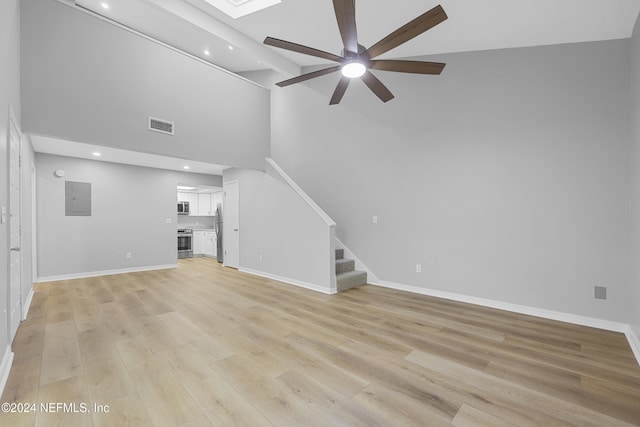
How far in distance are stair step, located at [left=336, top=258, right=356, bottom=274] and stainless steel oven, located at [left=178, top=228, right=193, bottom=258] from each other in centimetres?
556

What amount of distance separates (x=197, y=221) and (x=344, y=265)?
21.5 feet

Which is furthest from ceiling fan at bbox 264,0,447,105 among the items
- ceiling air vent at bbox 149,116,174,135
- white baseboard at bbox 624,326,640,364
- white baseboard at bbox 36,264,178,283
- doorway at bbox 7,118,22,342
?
white baseboard at bbox 36,264,178,283

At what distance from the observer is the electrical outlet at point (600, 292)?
3.18 meters

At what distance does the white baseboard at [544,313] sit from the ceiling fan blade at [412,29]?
336 centimetres

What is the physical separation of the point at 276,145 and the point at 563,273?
5415 millimetres

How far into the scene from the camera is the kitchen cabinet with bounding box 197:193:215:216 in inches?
369

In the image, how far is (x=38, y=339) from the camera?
279 centimetres

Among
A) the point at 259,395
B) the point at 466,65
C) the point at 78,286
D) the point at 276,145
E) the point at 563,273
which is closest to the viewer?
the point at 259,395

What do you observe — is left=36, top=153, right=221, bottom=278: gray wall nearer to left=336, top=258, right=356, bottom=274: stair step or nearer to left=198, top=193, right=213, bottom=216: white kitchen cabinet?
left=198, top=193, right=213, bottom=216: white kitchen cabinet

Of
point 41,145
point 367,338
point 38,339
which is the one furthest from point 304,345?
point 41,145

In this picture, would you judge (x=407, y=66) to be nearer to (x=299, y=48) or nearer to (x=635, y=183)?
(x=299, y=48)

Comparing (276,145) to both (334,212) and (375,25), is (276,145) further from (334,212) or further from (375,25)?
(375,25)

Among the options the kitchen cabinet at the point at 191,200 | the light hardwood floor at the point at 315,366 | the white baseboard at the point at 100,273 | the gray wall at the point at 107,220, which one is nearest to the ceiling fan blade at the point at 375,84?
the light hardwood floor at the point at 315,366

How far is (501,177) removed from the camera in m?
3.79
